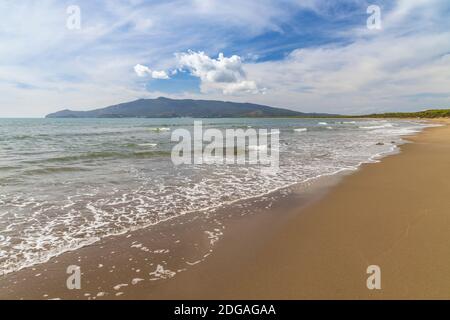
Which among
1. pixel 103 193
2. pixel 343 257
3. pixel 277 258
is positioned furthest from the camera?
pixel 103 193

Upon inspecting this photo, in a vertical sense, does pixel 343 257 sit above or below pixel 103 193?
below

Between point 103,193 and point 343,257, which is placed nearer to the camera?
point 343,257

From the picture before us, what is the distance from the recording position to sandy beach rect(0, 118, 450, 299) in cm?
416

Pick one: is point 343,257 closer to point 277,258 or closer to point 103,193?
point 277,258

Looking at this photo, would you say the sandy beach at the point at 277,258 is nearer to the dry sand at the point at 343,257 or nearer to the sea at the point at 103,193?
the dry sand at the point at 343,257

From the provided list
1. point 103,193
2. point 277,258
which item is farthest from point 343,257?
point 103,193

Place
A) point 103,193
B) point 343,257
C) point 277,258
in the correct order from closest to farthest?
point 343,257 → point 277,258 → point 103,193

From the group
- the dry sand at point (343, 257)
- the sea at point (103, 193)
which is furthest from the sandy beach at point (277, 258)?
the sea at point (103, 193)

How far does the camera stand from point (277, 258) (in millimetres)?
5184

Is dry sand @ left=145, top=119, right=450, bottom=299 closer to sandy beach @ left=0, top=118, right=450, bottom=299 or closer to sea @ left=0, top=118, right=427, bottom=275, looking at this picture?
sandy beach @ left=0, top=118, right=450, bottom=299

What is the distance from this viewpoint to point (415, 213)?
287 inches

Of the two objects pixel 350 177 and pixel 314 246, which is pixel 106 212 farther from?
pixel 350 177

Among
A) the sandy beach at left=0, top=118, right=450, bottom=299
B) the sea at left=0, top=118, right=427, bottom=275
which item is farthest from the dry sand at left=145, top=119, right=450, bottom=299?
the sea at left=0, top=118, right=427, bottom=275
